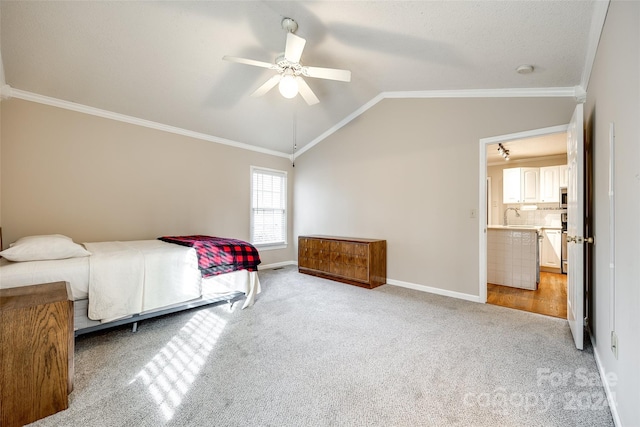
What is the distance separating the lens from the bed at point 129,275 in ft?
7.04

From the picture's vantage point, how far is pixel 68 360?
5.22 feet

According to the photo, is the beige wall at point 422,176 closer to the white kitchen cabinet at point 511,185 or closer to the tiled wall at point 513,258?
the tiled wall at point 513,258

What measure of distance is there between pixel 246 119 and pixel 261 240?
2.33 m

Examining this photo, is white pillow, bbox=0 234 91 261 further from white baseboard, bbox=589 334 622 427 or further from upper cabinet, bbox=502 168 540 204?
upper cabinet, bbox=502 168 540 204

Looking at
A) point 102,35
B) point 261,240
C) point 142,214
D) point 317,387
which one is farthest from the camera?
point 261,240

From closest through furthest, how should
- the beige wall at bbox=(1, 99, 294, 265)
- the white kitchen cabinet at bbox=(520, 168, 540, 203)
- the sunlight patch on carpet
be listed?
the sunlight patch on carpet < the beige wall at bbox=(1, 99, 294, 265) < the white kitchen cabinet at bbox=(520, 168, 540, 203)

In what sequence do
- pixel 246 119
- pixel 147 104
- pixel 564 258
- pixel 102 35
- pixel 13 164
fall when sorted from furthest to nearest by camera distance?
1. pixel 564 258
2. pixel 246 119
3. pixel 147 104
4. pixel 13 164
5. pixel 102 35

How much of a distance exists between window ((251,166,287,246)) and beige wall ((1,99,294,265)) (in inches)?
12.5

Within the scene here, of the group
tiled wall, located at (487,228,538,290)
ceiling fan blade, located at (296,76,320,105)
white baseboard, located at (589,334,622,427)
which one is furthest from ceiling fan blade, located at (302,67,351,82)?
tiled wall, located at (487,228,538,290)

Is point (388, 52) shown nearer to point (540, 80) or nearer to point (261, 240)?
point (540, 80)

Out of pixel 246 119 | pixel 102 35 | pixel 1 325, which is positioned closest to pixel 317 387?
pixel 1 325

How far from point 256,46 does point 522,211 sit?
6.23 metres

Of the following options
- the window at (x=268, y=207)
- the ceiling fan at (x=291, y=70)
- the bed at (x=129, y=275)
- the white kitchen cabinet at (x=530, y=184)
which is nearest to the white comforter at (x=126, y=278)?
the bed at (x=129, y=275)

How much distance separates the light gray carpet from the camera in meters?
1.50
